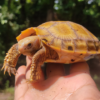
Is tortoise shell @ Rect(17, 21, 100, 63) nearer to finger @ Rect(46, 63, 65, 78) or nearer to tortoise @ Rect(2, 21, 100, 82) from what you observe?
tortoise @ Rect(2, 21, 100, 82)

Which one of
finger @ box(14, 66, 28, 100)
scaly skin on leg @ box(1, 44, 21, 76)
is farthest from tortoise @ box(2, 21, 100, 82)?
finger @ box(14, 66, 28, 100)

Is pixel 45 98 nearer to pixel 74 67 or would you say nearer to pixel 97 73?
pixel 74 67

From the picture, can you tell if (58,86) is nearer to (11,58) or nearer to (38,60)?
(38,60)

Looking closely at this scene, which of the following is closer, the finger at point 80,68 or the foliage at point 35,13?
the finger at point 80,68

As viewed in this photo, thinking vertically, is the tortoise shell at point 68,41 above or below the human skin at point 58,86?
above

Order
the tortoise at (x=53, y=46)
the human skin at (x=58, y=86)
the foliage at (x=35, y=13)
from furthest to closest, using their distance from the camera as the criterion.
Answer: the foliage at (x=35, y=13) → the tortoise at (x=53, y=46) → the human skin at (x=58, y=86)

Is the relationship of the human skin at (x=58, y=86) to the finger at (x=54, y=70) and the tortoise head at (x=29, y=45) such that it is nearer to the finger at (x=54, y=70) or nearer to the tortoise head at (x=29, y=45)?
the finger at (x=54, y=70)

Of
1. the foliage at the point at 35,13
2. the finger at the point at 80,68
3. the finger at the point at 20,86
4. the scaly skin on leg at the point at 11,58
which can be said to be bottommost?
the finger at the point at 20,86

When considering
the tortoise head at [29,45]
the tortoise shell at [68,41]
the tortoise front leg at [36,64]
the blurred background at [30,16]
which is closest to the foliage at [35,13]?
the blurred background at [30,16]
